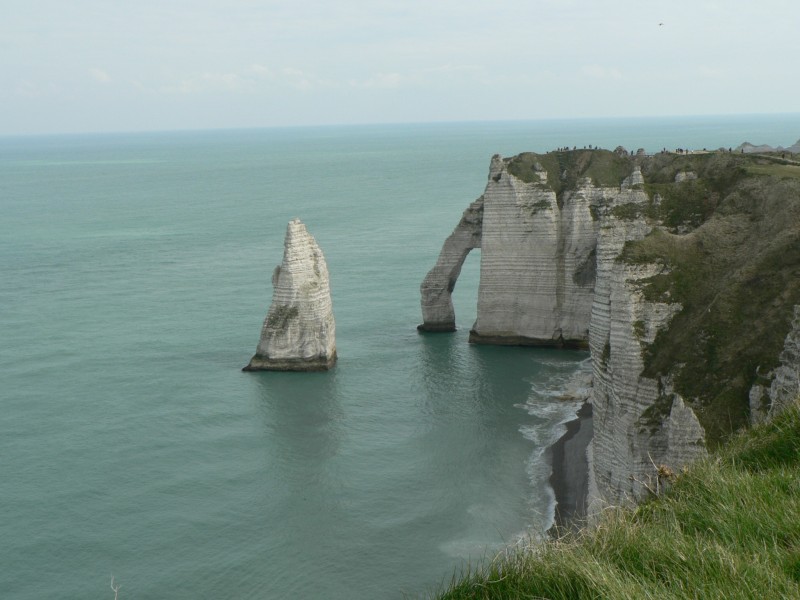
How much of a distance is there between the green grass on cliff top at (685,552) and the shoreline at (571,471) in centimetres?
1792

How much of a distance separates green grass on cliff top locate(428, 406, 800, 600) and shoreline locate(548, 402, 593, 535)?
1792 centimetres

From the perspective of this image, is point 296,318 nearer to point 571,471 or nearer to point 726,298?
point 571,471

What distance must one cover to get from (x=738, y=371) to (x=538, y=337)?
27.8 meters

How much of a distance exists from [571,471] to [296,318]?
59.4ft

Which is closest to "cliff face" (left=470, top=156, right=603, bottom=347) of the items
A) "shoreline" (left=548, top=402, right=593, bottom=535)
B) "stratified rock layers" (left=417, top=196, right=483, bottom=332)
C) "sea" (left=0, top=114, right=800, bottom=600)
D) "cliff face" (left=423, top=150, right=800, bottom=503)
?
"sea" (left=0, top=114, right=800, bottom=600)

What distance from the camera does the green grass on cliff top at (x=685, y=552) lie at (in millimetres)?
6430

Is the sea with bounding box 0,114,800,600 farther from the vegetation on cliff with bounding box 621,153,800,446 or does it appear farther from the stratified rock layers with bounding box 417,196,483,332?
the vegetation on cliff with bounding box 621,153,800,446

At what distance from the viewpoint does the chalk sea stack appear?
144 feet

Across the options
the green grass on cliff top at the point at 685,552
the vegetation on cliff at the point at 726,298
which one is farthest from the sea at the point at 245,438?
the green grass on cliff top at the point at 685,552

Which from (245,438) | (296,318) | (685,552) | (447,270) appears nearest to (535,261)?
(447,270)

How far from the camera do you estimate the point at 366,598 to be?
912 inches

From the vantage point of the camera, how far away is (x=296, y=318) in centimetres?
4400

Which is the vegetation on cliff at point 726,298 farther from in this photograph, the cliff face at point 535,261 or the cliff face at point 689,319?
the cliff face at point 535,261

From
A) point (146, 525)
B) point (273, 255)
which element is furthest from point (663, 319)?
point (273, 255)
